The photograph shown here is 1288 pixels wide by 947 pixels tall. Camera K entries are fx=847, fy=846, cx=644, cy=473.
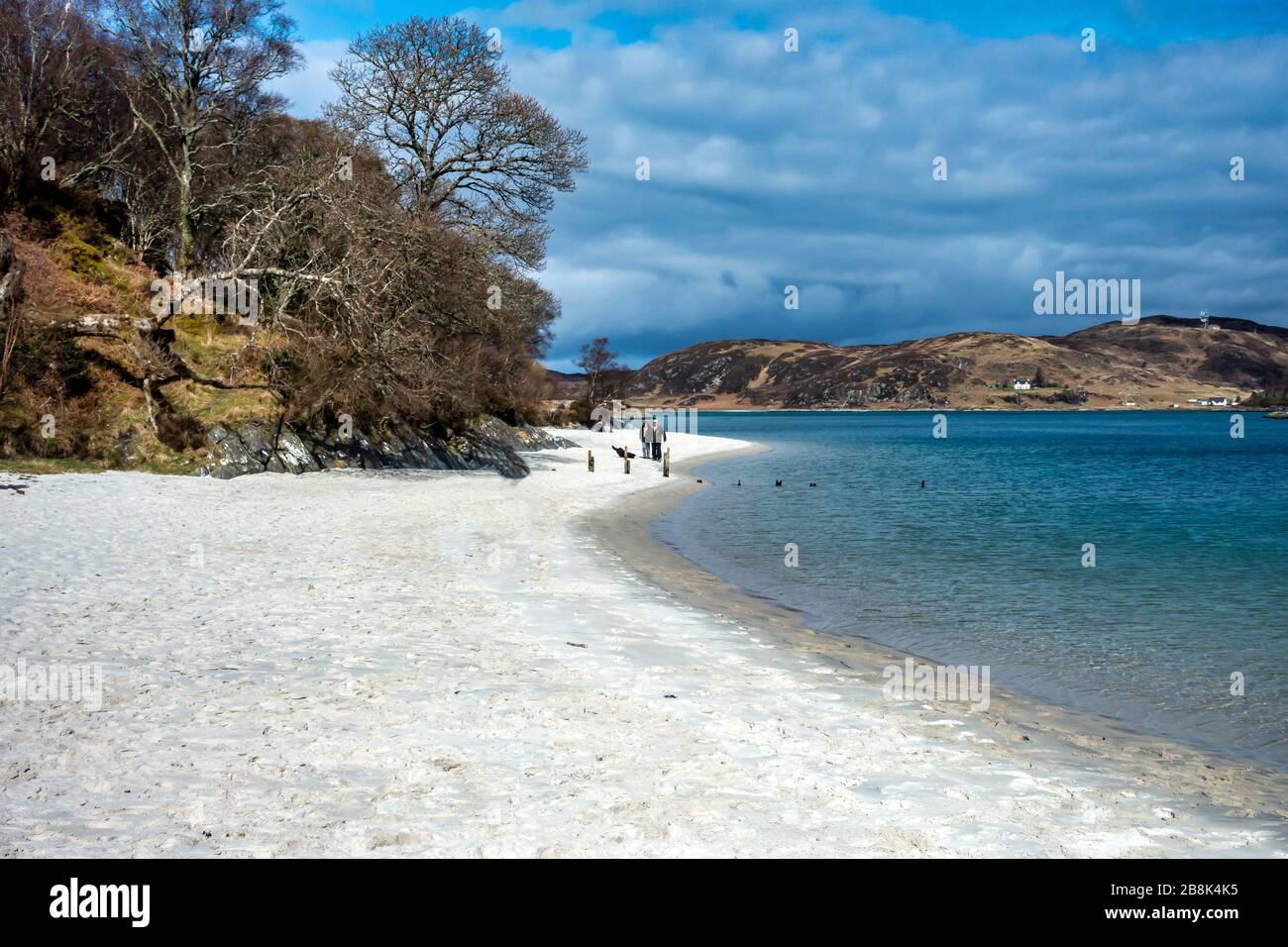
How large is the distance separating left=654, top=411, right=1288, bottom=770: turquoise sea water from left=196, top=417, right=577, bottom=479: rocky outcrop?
9857mm

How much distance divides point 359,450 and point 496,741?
25894mm

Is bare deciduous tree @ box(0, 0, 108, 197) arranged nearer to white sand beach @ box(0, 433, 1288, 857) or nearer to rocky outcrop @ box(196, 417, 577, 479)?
rocky outcrop @ box(196, 417, 577, 479)

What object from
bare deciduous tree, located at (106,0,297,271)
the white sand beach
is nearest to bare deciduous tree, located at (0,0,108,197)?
bare deciduous tree, located at (106,0,297,271)

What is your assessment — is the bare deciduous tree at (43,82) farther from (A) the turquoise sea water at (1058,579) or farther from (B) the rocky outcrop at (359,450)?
(A) the turquoise sea water at (1058,579)

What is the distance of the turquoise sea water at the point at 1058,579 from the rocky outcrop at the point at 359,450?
9.86 m

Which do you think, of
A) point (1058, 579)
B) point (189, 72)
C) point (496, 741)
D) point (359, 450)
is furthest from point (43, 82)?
point (1058, 579)

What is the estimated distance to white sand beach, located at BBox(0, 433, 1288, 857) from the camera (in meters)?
5.17

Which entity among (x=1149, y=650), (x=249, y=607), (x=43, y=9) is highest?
(x=43, y=9)

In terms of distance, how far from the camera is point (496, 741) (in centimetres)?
674

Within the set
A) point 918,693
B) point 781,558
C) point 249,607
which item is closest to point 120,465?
point 249,607

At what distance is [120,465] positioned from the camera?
24.4 meters
